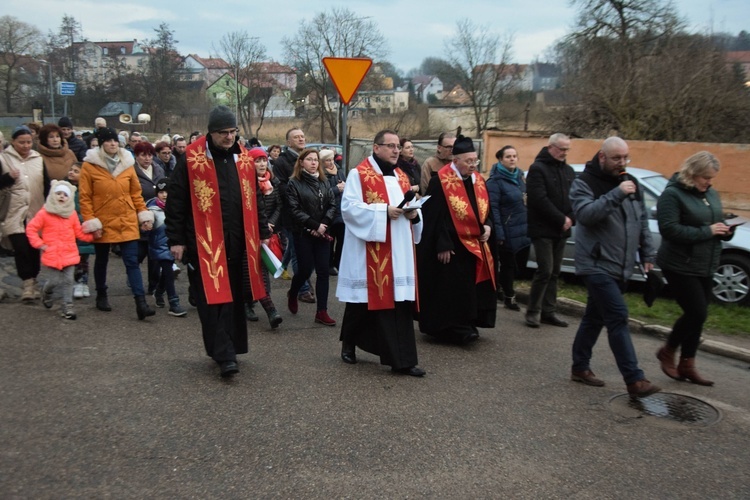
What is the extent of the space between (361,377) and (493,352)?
1.56m

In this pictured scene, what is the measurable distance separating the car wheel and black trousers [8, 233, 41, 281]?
25.7 ft

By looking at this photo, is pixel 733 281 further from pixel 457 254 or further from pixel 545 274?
pixel 457 254

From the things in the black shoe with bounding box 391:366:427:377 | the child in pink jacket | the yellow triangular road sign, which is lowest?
the black shoe with bounding box 391:366:427:377

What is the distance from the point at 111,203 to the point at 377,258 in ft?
10.2

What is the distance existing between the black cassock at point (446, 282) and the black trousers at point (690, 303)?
1800mm

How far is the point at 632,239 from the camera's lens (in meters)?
5.81

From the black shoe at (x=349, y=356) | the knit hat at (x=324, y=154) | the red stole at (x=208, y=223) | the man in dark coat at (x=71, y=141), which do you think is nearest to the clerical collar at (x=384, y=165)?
the red stole at (x=208, y=223)

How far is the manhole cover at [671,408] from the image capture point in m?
5.36

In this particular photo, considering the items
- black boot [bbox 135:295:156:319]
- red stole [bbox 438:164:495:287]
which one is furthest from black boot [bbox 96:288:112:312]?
red stole [bbox 438:164:495:287]

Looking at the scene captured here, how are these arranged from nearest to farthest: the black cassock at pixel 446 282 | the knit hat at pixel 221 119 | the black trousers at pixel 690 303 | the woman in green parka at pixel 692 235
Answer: the knit hat at pixel 221 119 → the woman in green parka at pixel 692 235 → the black trousers at pixel 690 303 → the black cassock at pixel 446 282

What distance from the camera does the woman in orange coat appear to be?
7758 mm

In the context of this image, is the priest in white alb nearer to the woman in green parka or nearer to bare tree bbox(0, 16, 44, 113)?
the woman in green parka

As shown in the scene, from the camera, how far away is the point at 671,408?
5.59m

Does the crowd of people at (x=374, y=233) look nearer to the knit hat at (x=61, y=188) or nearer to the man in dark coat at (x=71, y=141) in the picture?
the knit hat at (x=61, y=188)
